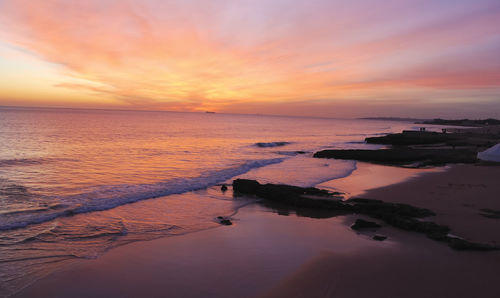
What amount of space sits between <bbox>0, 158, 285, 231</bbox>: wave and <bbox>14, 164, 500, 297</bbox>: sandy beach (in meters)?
3.96

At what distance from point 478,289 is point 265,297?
385 cm

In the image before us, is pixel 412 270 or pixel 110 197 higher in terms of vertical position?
pixel 412 270

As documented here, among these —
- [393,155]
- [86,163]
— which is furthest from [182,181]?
[393,155]

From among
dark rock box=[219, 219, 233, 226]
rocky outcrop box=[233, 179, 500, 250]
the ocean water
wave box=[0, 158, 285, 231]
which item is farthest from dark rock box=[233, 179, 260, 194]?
dark rock box=[219, 219, 233, 226]

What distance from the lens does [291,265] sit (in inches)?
255

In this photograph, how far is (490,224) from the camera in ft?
27.5

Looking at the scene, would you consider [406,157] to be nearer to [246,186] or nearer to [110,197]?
[246,186]

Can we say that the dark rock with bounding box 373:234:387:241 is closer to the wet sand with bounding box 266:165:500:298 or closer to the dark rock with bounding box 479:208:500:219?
the wet sand with bounding box 266:165:500:298

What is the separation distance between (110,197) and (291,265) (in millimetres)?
8657

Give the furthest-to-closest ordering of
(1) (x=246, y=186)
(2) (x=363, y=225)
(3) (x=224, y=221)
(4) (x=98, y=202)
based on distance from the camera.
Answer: (1) (x=246, y=186) → (4) (x=98, y=202) → (3) (x=224, y=221) → (2) (x=363, y=225)

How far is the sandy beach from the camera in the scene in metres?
5.46

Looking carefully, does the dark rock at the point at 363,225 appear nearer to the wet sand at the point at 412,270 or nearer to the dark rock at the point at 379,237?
the wet sand at the point at 412,270

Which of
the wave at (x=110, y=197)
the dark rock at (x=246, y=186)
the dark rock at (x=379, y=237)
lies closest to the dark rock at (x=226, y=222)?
the dark rock at (x=246, y=186)

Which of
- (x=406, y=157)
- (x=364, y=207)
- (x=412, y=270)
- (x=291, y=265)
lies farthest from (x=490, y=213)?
(x=406, y=157)
